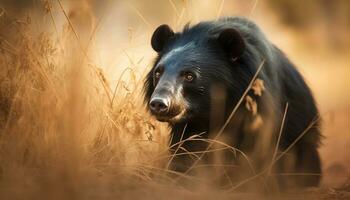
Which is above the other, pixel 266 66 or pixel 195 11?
pixel 195 11

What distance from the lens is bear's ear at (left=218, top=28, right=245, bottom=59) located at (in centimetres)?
678

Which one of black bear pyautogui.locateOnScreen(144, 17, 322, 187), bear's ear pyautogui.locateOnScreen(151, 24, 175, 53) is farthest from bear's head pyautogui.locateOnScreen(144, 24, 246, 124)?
bear's ear pyautogui.locateOnScreen(151, 24, 175, 53)

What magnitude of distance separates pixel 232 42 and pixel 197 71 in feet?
1.28

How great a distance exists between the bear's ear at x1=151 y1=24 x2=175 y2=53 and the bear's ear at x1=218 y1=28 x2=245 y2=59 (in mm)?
595

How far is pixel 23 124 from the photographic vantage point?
6.16 metres

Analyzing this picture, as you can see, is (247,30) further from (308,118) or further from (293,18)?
(293,18)

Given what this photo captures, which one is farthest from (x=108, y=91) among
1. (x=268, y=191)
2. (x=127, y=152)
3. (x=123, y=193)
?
(x=123, y=193)

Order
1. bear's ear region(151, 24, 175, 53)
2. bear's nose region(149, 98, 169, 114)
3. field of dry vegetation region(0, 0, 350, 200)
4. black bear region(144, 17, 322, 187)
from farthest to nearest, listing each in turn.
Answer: bear's ear region(151, 24, 175, 53) < black bear region(144, 17, 322, 187) < bear's nose region(149, 98, 169, 114) < field of dry vegetation region(0, 0, 350, 200)

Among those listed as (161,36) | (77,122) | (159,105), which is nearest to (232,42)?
(161,36)

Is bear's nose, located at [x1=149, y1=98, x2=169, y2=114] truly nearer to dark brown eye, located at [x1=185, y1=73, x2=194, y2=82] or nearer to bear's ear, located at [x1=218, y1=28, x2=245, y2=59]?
dark brown eye, located at [x1=185, y1=73, x2=194, y2=82]

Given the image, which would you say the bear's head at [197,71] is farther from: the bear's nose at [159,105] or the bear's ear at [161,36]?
the bear's ear at [161,36]

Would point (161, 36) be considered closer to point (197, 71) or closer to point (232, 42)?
point (197, 71)

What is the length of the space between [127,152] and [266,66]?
1.44 meters

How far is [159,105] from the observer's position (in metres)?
6.40
